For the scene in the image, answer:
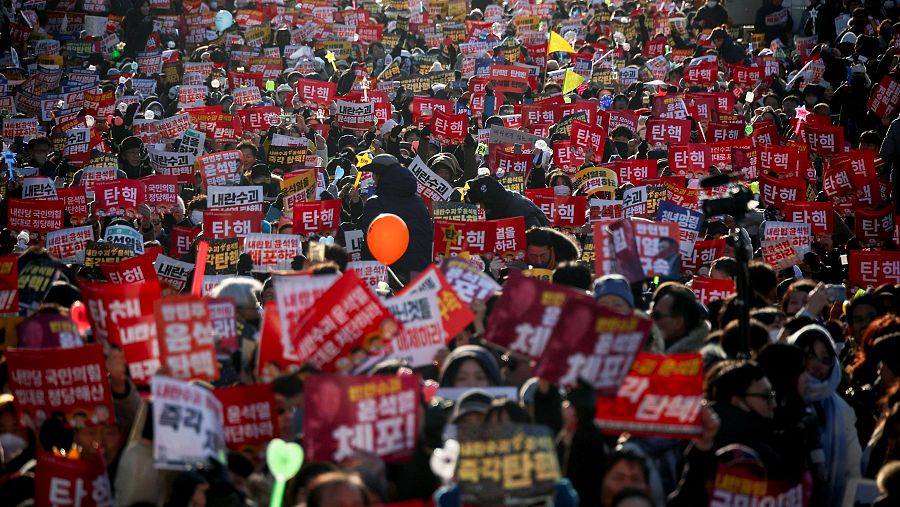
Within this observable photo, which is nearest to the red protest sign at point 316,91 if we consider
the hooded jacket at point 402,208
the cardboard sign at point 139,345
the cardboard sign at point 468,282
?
the hooded jacket at point 402,208

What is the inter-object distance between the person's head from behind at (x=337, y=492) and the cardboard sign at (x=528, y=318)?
1199mm

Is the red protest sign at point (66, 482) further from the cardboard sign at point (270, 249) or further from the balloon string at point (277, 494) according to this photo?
the cardboard sign at point (270, 249)

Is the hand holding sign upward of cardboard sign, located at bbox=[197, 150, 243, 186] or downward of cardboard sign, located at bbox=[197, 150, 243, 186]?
downward

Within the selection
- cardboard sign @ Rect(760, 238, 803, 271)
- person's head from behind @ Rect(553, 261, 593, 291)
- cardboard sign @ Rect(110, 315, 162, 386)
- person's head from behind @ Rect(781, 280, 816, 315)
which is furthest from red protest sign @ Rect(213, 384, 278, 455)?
cardboard sign @ Rect(760, 238, 803, 271)

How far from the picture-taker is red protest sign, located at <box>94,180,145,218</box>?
13109 mm

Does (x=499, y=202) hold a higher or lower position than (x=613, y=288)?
higher

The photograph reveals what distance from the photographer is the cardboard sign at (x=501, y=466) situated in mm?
5000

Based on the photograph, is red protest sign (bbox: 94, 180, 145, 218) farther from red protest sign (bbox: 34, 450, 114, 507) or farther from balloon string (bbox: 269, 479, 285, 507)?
balloon string (bbox: 269, 479, 285, 507)

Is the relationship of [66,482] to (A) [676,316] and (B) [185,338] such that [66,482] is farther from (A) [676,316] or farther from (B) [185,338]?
(A) [676,316]

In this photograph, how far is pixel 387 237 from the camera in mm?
10227

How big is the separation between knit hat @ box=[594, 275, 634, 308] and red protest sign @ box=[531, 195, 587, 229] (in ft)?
18.1

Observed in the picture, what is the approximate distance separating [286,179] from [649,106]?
337 inches

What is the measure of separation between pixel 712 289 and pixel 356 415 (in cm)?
478

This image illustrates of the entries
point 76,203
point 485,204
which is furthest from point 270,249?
point 76,203
